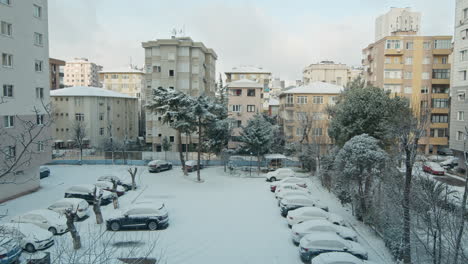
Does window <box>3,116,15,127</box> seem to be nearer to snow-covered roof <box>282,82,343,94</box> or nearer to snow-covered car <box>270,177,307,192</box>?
snow-covered car <box>270,177,307,192</box>

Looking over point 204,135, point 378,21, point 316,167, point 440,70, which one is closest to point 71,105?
point 204,135

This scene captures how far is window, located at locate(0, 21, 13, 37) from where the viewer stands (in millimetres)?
22500

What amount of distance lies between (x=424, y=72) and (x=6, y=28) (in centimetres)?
4684

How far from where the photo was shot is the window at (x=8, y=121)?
22487 millimetres

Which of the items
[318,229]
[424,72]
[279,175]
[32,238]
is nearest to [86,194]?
[32,238]

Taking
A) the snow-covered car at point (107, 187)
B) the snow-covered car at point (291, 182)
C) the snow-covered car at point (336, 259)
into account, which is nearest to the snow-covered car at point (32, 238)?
the snow-covered car at point (107, 187)

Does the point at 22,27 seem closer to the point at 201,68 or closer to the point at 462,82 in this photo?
the point at 201,68

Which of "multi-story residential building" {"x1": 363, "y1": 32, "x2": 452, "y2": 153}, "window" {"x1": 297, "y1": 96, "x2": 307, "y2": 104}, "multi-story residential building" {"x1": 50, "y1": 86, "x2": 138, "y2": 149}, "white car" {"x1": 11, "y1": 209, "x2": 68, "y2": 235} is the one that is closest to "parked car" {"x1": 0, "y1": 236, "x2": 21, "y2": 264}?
"white car" {"x1": 11, "y1": 209, "x2": 68, "y2": 235}

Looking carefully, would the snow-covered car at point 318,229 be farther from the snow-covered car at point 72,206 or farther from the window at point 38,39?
the window at point 38,39

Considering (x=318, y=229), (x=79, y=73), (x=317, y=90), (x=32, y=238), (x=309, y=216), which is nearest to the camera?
(x=32, y=238)

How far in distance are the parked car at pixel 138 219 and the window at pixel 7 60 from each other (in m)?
13.3

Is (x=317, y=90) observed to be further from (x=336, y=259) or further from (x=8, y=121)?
(x=336, y=259)

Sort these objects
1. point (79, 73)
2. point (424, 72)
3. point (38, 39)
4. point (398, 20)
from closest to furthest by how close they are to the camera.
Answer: point (38, 39)
point (424, 72)
point (79, 73)
point (398, 20)

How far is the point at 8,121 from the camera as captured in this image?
22844 millimetres
